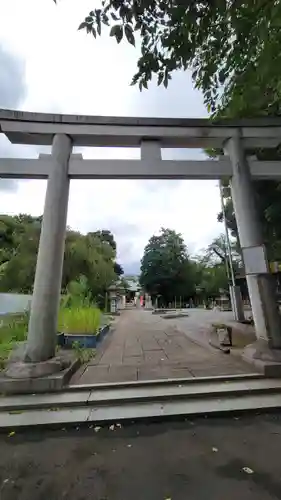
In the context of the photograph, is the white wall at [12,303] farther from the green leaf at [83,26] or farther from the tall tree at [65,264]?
the green leaf at [83,26]

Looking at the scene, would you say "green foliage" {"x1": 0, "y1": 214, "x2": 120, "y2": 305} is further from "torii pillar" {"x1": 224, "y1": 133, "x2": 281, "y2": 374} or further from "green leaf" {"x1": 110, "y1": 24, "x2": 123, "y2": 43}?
"green leaf" {"x1": 110, "y1": 24, "x2": 123, "y2": 43}

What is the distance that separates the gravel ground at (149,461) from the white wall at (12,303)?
5852 millimetres

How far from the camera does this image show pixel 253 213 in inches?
197

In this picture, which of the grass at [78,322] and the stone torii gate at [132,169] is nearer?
the stone torii gate at [132,169]

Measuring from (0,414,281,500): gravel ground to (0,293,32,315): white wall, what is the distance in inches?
230

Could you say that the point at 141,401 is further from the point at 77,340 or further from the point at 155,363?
the point at 77,340

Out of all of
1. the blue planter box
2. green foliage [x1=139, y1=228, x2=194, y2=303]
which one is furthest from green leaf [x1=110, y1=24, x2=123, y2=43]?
green foliage [x1=139, y1=228, x2=194, y2=303]

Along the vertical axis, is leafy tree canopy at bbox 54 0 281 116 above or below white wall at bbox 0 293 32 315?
above

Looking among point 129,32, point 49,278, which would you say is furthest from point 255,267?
point 129,32

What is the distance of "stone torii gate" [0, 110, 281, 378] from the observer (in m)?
4.52

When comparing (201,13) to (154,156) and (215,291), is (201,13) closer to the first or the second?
(154,156)

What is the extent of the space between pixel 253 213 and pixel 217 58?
2669 mm

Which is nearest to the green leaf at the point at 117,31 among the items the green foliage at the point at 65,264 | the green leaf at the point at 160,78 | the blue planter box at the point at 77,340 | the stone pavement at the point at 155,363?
the green leaf at the point at 160,78

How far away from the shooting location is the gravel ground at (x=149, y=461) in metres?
2.01
